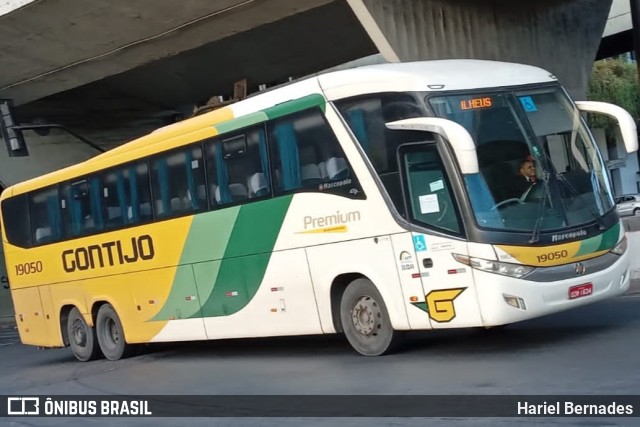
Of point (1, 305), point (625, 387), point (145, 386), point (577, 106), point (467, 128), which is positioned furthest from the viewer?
point (1, 305)

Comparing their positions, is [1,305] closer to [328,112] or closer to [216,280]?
[216,280]

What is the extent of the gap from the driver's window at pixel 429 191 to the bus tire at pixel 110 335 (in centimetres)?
734

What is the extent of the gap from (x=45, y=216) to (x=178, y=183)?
15.0 feet

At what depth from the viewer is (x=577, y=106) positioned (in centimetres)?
1105

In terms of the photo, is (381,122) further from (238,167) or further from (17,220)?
(17,220)

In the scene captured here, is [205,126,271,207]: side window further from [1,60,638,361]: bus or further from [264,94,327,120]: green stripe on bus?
[264,94,327,120]: green stripe on bus

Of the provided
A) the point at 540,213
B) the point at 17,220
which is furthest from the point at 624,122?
the point at 17,220

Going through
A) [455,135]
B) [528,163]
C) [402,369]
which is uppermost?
[455,135]

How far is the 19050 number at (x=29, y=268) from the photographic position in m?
17.3

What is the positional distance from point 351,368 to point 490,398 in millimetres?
2905

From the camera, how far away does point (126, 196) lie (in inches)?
582

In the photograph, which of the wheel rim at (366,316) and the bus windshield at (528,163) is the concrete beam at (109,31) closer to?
the bus windshield at (528,163)

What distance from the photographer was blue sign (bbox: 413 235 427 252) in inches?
397

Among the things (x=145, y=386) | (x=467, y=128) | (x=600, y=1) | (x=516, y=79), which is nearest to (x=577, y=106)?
(x=516, y=79)
